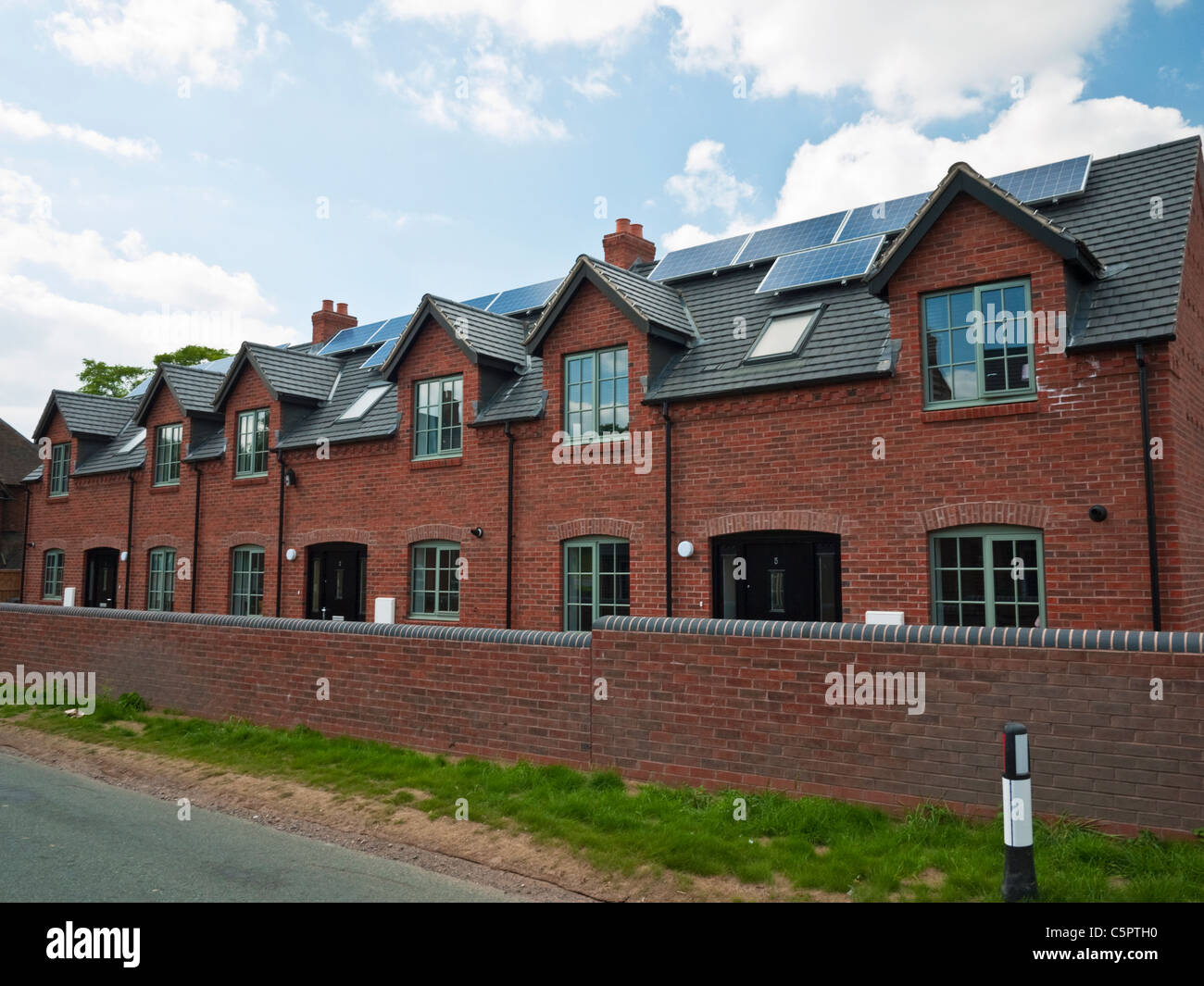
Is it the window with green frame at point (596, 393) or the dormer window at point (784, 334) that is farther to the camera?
the window with green frame at point (596, 393)

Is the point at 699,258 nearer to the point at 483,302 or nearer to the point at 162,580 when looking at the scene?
the point at 483,302

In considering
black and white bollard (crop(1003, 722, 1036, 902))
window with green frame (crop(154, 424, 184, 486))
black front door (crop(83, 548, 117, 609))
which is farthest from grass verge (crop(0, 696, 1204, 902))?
black front door (crop(83, 548, 117, 609))

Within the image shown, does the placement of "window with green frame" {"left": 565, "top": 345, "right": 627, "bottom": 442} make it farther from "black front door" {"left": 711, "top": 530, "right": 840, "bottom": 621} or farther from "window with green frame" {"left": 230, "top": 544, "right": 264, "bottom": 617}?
"window with green frame" {"left": 230, "top": 544, "right": 264, "bottom": 617}

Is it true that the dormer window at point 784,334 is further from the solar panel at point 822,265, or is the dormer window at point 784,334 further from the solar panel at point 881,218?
the solar panel at point 881,218

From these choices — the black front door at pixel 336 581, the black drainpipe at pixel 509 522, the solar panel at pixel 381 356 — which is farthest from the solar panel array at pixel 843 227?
the black front door at pixel 336 581

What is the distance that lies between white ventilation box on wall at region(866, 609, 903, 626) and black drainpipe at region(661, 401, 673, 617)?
3011mm

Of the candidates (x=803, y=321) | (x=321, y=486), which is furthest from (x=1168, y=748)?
(x=321, y=486)

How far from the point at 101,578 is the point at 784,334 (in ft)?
68.4

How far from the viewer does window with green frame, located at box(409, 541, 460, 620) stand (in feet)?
54.3

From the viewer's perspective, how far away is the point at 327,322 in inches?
1054

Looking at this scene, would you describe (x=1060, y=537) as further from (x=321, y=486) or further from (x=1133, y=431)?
(x=321, y=486)

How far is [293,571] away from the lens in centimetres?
1922

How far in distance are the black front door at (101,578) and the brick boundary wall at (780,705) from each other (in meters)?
15.2

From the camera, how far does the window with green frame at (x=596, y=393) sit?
14.8m
